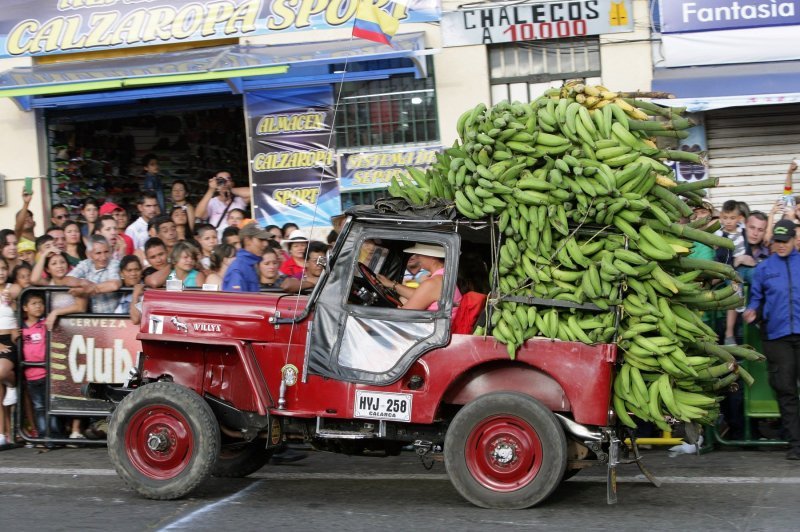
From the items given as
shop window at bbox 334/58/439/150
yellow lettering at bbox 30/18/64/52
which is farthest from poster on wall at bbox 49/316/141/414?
yellow lettering at bbox 30/18/64/52

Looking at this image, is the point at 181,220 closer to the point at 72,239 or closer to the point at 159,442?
the point at 72,239

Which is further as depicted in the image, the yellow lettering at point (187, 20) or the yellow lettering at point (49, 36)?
the yellow lettering at point (49, 36)

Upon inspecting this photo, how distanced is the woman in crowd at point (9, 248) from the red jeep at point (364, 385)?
4078mm

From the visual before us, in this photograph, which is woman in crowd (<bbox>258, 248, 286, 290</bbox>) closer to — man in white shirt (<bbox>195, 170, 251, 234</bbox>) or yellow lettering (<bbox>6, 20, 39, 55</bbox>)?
man in white shirt (<bbox>195, 170, 251, 234</bbox>)

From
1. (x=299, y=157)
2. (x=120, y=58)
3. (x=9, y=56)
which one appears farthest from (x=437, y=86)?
(x=9, y=56)

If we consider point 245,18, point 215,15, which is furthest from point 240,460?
point 215,15

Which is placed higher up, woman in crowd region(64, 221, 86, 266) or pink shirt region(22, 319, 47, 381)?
woman in crowd region(64, 221, 86, 266)

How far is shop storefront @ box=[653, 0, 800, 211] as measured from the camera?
12.9 meters

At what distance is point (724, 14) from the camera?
43.3ft

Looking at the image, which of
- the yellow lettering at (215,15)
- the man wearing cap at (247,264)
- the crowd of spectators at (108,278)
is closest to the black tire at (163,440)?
the man wearing cap at (247,264)

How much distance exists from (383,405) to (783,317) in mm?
3857

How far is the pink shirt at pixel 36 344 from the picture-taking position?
9.93 metres

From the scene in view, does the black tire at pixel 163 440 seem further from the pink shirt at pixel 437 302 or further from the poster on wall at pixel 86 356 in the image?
the poster on wall at pixel 86 356

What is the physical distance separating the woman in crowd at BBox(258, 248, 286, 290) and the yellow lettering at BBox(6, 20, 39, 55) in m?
6.88
